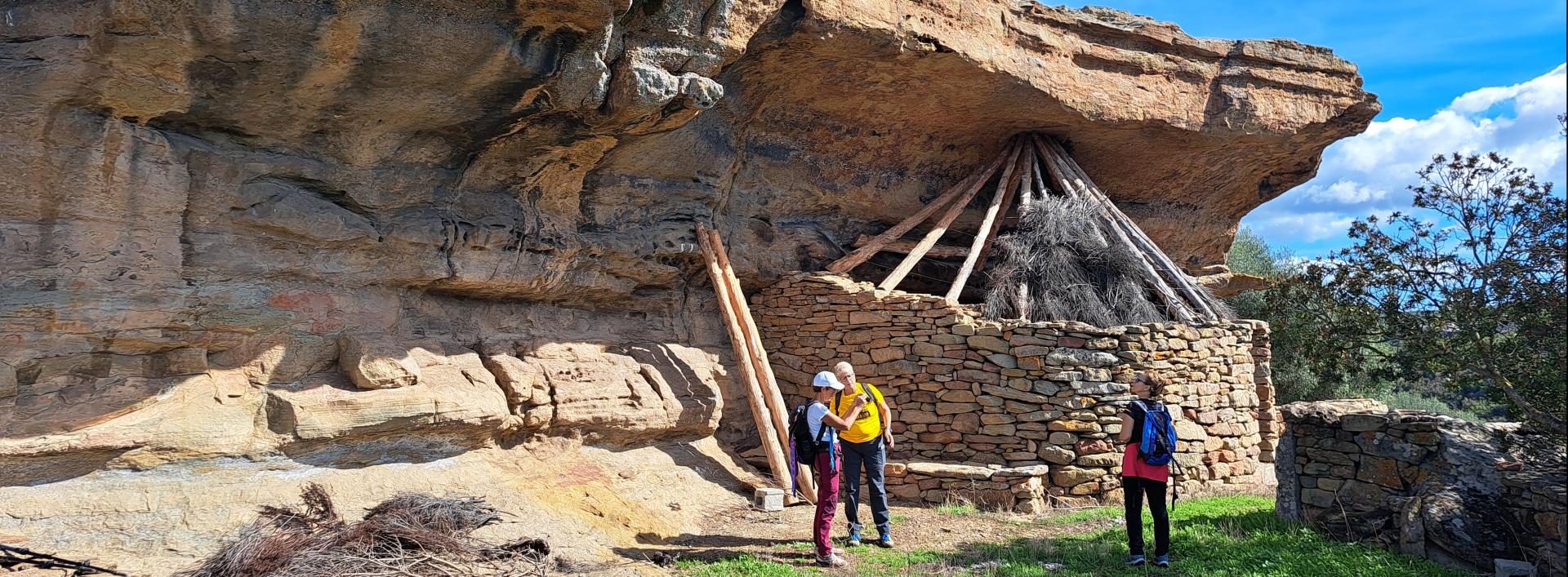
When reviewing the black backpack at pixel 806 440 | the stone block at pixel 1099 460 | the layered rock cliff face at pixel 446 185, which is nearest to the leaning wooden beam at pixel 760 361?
the layered rock cliff face at pixel 446 185

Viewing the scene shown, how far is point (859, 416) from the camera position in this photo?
646 centimetres

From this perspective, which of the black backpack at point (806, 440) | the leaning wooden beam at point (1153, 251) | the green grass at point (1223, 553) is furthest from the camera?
the leaning wooden beam at point (1153, 251)

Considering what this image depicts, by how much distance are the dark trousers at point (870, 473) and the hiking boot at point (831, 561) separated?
52 cm

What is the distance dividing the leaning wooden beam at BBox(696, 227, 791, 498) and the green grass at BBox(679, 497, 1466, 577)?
5.43 feet

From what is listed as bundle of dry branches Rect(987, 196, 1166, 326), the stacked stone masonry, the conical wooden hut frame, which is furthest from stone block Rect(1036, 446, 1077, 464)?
the conical wooden hut frame

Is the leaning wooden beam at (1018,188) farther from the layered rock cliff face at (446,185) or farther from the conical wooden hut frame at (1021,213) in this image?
the layered rock cliff face at (446,185)

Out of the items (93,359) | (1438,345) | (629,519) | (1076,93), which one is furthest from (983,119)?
(93,359)

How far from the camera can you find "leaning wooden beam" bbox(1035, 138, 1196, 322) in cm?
968

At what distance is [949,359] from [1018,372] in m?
0.66

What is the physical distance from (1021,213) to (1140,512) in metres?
5.22

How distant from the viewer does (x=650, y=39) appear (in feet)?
22.6

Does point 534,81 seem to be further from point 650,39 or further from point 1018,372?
point 1018,372

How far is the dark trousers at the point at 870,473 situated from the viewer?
6496 millimetres

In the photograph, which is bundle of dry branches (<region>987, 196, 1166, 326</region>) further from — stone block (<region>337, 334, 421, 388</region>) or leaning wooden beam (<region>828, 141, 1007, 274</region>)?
stone block (<region>337, 334, 421, 388</region>)
